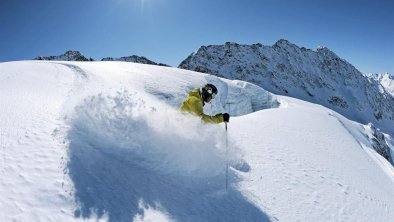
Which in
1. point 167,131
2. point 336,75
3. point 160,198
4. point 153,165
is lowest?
point 160,198

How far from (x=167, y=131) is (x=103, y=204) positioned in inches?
131

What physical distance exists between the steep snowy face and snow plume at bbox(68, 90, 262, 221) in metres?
84.7

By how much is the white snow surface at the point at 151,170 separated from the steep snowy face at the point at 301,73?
83.7 metres

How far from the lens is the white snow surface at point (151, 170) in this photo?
4.82 metres

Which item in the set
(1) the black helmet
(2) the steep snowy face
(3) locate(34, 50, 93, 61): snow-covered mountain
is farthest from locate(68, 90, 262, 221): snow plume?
(3) locate(34, 50, 93, 61): snow-covered mountain

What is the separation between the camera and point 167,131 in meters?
7.98

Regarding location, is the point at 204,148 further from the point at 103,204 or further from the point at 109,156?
the point at 103,204

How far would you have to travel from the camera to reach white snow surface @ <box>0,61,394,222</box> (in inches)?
190

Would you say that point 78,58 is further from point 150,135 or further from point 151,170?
point 151,170

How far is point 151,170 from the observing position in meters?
6.61

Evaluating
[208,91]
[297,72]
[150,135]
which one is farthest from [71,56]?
[150,135]

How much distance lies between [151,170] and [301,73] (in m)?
115

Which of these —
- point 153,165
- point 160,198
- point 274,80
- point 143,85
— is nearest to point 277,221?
point 160,198

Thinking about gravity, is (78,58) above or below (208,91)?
above
